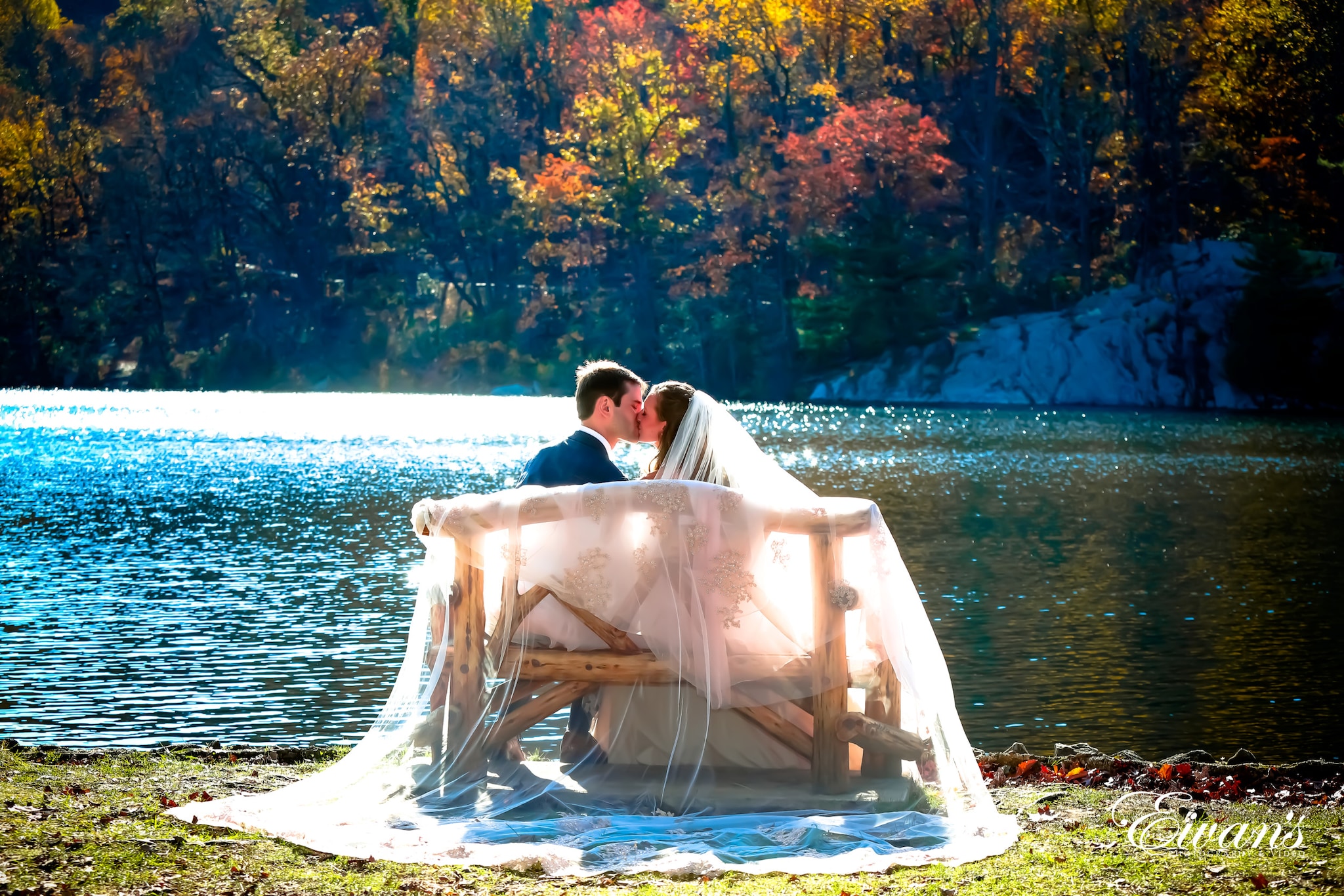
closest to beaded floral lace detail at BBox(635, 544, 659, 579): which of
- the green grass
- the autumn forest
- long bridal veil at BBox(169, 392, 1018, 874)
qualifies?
long bridal veil at BBox(169, 392, 1018, 874)

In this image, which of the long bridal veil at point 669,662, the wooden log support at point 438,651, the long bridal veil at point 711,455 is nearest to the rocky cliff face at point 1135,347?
the long bridal veil at point 711,455

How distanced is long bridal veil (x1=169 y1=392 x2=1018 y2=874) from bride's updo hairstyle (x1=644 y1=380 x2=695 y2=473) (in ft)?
1.43

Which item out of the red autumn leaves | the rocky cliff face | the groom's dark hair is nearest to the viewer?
the groom's dark hair

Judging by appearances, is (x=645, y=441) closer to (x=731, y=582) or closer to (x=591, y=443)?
(x=591, y=443)

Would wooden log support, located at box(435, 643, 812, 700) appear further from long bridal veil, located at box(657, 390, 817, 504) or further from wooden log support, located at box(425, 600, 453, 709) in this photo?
long bridal veil, located at box(657, 390, 817, 504)

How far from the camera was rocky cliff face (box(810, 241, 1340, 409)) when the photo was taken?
5162cm

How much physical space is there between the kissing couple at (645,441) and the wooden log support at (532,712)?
0.75ft

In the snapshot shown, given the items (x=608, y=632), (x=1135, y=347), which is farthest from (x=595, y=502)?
(x=1135, y=347)

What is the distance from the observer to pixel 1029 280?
5706cm

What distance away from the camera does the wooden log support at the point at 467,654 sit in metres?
6.34

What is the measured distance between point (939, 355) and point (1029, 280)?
15.0ft

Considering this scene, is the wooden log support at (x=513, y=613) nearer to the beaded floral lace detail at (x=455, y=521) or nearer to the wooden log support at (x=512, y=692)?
the wooden log support at (x=512, y=692)

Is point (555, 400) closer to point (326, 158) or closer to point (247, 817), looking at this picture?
point (326, 158)

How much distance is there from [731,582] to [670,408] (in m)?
0.92
